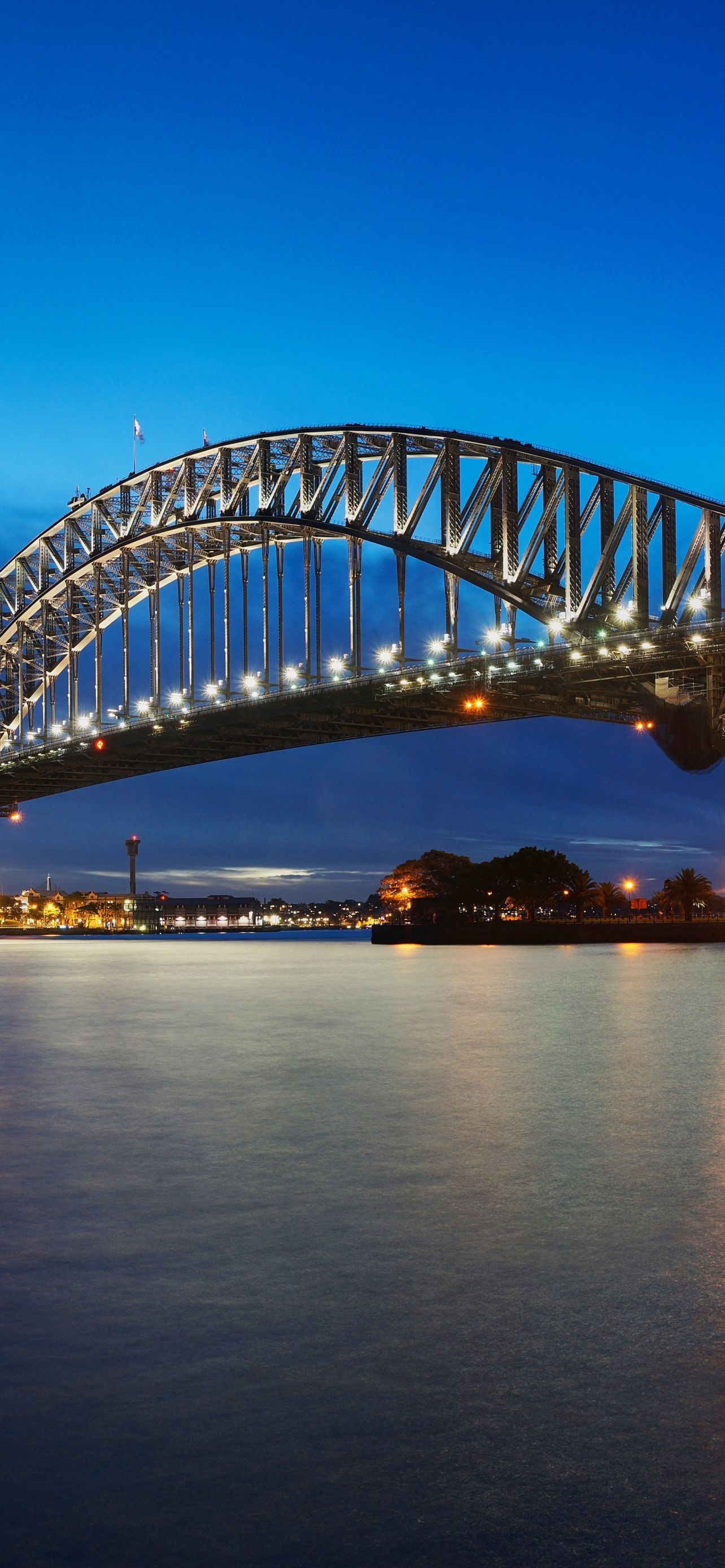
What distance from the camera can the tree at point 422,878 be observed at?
12331cm

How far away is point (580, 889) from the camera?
99062 millimetres

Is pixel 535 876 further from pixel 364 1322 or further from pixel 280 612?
pixel 364 1322

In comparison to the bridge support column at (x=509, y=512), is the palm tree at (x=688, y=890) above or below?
below

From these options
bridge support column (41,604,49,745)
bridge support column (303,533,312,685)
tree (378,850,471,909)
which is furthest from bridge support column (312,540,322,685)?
tree (378,850,471,909)

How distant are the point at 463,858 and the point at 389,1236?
123 meters

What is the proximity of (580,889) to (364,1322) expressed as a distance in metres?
95.8

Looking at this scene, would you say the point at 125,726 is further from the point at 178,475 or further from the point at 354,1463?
the point at 354,1463

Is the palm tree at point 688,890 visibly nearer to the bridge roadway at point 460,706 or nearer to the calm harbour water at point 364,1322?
the bridge roadway at point 460,706

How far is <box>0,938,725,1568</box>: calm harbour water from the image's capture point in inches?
138

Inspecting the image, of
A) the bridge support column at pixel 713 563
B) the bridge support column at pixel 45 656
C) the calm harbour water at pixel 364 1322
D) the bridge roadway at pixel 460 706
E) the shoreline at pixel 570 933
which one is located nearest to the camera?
the calm harbour water at pixel 364 1322

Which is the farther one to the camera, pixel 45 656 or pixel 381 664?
pixel 45 656

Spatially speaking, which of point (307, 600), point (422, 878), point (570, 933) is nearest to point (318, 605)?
point (307, 600)

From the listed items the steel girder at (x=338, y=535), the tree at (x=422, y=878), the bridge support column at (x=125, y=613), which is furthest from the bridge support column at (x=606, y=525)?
the tree at (x=422, y=878)

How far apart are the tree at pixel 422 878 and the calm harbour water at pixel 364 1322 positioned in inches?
4267
